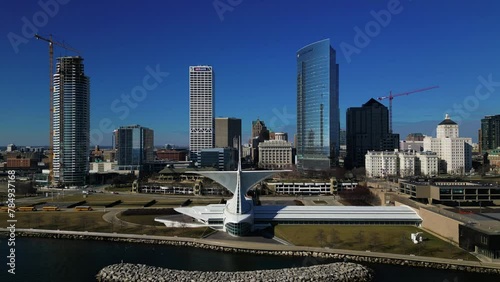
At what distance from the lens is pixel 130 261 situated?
1324 inches

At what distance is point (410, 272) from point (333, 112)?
91.2m

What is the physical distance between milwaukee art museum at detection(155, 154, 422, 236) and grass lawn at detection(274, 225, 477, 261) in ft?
3.33

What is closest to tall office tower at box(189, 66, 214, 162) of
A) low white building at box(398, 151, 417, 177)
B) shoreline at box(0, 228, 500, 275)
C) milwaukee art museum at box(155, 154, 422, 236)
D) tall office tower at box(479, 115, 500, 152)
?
low white building at box(398, 151, 417, 177)

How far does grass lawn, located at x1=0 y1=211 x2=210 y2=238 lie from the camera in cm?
4250

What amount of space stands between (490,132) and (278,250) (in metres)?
152

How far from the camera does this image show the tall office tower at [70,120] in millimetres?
97250

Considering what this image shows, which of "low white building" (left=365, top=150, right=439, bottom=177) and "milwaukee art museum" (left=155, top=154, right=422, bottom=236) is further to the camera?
"low white building" (left=365, top=150, right=439, bottom=177)

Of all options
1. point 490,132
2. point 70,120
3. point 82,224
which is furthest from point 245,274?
point 490,132

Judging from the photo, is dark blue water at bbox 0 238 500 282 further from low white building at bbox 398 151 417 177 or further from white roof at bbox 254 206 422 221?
low white building at bbox 398 151 417 177

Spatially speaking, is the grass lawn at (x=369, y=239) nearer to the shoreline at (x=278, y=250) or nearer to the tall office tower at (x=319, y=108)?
the shoreline at (x=278, y=250)

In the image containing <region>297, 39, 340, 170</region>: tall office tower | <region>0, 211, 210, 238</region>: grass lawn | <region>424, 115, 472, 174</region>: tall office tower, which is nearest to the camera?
<region>0, 211, 210, 238</region>: grass lawn

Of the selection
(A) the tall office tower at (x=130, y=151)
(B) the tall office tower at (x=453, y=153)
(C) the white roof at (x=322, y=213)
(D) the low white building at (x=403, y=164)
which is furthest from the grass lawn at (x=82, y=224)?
(B) the tall office tower at (x=453, y=153)

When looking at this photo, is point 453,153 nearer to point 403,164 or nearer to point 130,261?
point 403,164

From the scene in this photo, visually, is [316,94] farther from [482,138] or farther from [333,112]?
[482,138]
